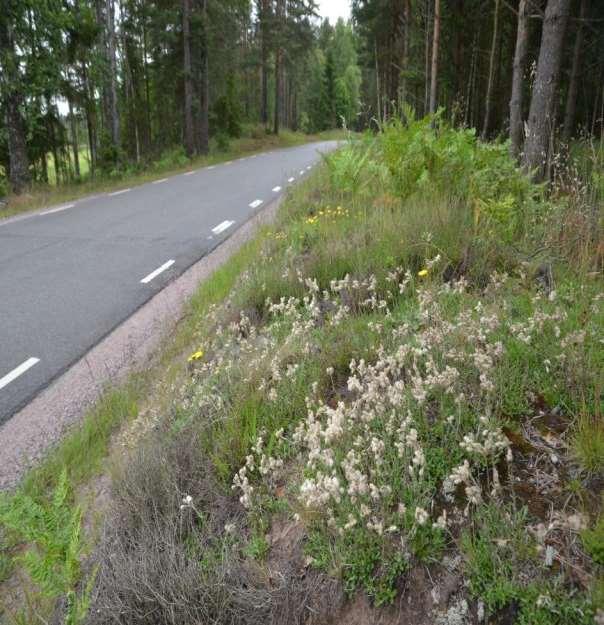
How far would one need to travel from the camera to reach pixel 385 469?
2312 mm

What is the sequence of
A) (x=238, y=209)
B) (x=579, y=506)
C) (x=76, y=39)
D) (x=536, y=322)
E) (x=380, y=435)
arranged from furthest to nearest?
1. (x=76, y=39)
2. (x=238, y=209)
3. (x=536, y=322)
4. (x=380, y=435)
5. (x=579, y=506)

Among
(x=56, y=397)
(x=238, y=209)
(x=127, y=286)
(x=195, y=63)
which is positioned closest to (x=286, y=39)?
(x=195, y=63)

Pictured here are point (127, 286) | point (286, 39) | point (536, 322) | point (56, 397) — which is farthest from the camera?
point (286, 39)

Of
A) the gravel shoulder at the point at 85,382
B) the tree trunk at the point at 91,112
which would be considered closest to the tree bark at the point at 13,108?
the tree trunk at the point at 91,112

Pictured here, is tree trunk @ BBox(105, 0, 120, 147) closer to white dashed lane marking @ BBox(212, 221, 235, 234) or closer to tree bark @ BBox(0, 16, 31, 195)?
tree bark @ BBox(0, 16, 31, 195)

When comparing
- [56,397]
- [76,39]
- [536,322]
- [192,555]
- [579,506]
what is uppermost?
[76,39]

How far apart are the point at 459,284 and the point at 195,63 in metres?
28.7

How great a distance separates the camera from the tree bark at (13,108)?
14609 mm

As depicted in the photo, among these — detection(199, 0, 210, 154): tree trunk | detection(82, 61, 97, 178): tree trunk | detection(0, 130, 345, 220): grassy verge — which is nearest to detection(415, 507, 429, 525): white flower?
detection(0, 130, 345, 220): grassy verge

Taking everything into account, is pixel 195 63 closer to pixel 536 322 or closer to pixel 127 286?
pixel 127 286

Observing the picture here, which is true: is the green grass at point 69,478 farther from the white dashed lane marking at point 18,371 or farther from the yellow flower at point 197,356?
the white dashed lane marking at point 18,371

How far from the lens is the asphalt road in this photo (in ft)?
17.0

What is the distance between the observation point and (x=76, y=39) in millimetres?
19500

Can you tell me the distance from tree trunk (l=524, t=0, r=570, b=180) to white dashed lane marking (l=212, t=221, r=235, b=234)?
17.9 feet
